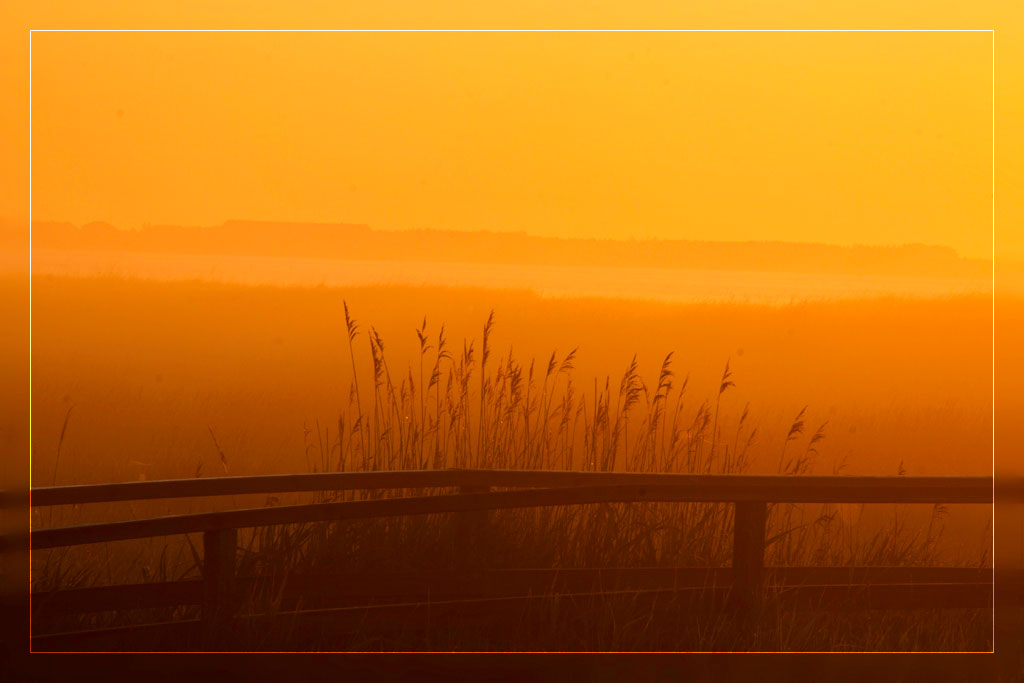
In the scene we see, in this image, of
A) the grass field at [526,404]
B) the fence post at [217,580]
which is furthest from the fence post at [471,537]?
the fence post at [217,580]

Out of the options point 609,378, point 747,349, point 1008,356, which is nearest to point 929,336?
point 1008,356

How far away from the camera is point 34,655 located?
2754mm

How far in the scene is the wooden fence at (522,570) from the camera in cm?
277

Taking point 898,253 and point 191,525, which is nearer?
point 191,525

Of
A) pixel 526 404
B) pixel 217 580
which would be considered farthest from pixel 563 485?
pixel 217 580

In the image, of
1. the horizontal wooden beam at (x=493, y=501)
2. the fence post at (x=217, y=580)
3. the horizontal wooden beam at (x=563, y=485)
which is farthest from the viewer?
the horizontal wooden beam at (x=563, y=485)

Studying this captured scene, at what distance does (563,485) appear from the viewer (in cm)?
307

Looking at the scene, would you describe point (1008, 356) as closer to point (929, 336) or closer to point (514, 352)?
point (929, 336)

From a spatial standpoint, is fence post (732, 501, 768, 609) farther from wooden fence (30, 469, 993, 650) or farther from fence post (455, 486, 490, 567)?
fence post (455, 486, 490, 567)

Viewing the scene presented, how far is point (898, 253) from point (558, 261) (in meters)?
1.07

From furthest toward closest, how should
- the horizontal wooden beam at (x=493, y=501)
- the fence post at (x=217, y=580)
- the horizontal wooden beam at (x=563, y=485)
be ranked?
the horizontal wooden beam at (x=563, y=485), the fence post at (x=217, y=580), the horizontal wooden beam at (x=493, y=501)

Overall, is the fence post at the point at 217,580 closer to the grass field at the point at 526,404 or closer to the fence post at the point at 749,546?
the grass field at the point at 526,404

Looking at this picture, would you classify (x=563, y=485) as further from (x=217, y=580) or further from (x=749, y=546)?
(x=217, y=580)

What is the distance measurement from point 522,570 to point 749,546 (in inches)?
26.9
